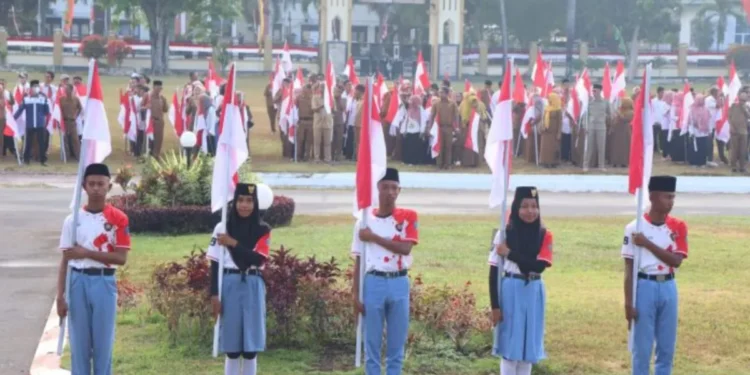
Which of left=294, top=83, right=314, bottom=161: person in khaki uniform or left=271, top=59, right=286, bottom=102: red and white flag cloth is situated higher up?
left=271, top=59, right=286, bottom=102: red and white flag cloth

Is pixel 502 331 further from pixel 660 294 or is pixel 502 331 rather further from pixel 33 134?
pixel 33 134

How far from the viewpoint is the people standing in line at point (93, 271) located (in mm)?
8797

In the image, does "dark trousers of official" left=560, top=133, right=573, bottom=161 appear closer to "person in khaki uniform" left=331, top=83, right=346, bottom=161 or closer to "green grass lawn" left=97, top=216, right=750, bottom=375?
"person in khaki uniform" left=331, top=83, right=346, bottom=161

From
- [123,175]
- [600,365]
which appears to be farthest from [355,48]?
[600,365]

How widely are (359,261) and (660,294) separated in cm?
217

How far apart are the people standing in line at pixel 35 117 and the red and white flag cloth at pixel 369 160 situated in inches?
755

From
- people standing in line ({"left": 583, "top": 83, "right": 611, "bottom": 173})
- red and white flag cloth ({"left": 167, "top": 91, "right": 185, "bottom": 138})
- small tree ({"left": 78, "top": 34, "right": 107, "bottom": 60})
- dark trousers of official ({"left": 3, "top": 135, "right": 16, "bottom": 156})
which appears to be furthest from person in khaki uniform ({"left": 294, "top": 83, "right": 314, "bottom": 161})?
small tree ({"left": 78, "top": 34, "right": 107, "bottom": 60})

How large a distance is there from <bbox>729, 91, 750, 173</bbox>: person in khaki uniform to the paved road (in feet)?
11.7

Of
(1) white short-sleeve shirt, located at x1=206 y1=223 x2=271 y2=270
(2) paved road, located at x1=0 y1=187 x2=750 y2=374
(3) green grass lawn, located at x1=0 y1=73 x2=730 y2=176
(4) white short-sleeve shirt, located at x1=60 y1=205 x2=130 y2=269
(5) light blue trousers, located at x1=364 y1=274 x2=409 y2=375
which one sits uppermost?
(4) white short-sleeve shirt, located at x1=60 y1=205 x2=130 y2=269

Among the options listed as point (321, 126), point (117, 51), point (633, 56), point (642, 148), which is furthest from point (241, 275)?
point (633, 56)

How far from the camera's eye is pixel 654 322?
30.2 ft

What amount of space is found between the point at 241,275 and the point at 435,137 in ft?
65.3

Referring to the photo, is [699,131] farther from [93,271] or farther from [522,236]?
[93,271]

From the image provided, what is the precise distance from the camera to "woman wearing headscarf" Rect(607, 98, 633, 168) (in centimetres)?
2959
